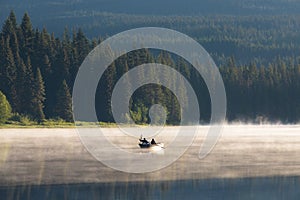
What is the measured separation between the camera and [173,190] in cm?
4925

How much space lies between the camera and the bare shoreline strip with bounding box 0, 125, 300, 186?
5209cm

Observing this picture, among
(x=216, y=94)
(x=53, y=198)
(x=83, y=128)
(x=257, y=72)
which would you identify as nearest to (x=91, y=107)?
(x=83, y=128)

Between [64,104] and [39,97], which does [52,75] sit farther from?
[39,97]

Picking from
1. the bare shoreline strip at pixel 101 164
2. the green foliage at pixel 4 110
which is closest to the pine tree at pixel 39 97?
the green foliage at pixel 4 110

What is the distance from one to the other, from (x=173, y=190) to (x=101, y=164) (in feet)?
37.8

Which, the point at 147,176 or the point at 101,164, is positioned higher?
the point at 101,164

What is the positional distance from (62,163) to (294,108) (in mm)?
114999

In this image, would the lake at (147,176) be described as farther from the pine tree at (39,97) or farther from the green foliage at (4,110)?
the pine tree at (39,97)

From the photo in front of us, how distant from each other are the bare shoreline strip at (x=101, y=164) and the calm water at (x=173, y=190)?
1730mm

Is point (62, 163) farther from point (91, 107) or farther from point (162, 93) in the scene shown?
point (162, 93)

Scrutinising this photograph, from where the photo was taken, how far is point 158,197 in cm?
4672

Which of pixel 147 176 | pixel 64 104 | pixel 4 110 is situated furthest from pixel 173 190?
pixel 64 104

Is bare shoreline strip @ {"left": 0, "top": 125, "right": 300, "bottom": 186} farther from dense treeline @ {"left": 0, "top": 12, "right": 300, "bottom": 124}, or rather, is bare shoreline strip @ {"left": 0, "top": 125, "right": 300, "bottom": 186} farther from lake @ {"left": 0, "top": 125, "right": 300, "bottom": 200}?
dense treeline @ {"left": 0, "top": 12, "right": 300, "bottom": 124}

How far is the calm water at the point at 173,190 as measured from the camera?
45.8 metres
